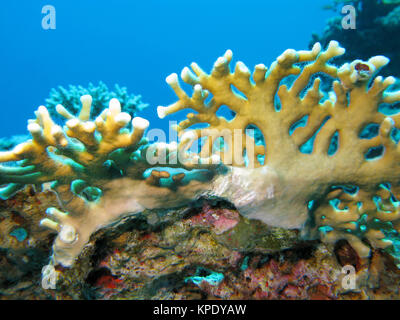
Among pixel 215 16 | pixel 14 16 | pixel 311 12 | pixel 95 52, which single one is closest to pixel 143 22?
pixel 95 52

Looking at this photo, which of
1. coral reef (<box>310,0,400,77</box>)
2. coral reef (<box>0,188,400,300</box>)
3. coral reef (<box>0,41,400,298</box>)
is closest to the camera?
coral reef (<box>0,41,400,298</box>)

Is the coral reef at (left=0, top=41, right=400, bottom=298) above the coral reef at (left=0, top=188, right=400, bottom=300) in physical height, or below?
above

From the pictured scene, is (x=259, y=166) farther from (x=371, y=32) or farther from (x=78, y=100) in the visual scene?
(x=371, y=32)

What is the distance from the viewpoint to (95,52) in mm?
113000

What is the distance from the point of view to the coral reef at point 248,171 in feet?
4.77

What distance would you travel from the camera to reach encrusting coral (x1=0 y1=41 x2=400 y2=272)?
1.46 meters

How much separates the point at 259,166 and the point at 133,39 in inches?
5561

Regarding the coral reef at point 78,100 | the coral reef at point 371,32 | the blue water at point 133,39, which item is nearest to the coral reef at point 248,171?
the coral reef at point 78,100

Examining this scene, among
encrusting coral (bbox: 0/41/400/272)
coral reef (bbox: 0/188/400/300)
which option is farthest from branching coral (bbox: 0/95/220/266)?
coral reef (bbox: 0/188/400/300)

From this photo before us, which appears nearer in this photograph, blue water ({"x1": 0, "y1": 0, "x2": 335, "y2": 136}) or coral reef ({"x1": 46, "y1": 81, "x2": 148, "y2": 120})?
coral reef ({"x1": 46, "y1": 81, "x2": 148, "y2": 120})

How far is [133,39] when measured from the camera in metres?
122

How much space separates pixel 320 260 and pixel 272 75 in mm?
1639

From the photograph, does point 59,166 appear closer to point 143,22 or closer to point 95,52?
point 95,52

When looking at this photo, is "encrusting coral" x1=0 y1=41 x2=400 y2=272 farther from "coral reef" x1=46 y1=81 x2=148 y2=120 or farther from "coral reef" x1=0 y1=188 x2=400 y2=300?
"coral reef" x1=46 y1=81 x2=148 y2=120
